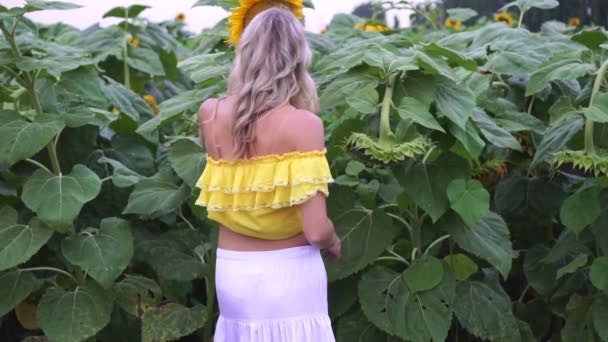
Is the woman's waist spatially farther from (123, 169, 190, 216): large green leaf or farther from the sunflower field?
(123, 169, 190, 216): large green leaf

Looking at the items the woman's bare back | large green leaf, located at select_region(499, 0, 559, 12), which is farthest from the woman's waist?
large green leaf, located at select_region(499, 0, 559, 12)

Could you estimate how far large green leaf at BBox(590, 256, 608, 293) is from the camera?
8.84ft

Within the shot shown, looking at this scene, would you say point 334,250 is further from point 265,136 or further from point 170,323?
point 170,323

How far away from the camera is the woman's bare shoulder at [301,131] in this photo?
2211 millimetres

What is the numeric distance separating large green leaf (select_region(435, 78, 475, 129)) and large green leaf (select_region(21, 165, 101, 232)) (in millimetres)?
963

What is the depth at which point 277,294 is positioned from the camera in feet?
7.64

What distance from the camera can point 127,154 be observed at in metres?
3.38

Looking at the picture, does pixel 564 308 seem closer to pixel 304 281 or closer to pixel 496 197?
pixel 496 197

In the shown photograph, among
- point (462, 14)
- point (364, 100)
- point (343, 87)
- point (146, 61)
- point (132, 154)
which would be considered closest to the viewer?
point (364, 100)

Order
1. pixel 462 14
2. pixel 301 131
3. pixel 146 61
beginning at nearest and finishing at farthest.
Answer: pixel 301 131, pixel 146 61, pixel 462 14

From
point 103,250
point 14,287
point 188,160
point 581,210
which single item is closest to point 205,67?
point 188,160

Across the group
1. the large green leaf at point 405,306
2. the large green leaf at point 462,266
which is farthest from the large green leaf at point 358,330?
the large green leaf at point 462,266

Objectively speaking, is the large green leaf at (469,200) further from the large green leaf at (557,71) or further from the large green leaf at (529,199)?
the large green leaf at (529,199)

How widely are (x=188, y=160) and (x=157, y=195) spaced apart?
15 centimetres
